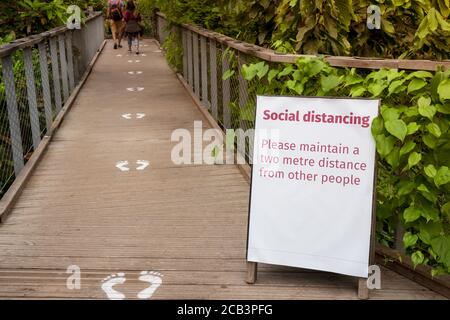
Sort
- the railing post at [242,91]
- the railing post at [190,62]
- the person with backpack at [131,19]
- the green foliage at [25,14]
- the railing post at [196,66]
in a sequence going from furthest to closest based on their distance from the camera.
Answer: the person with backpack at [131,19]
the railing post at [190,62]
the railing post at [196,66]
the green foliage at [25,14]
the railing post at [242,91]

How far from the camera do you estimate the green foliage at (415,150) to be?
9.89 ft

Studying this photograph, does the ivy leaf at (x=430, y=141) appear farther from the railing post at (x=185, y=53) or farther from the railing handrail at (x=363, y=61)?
the railing post at (x=185, y=53)

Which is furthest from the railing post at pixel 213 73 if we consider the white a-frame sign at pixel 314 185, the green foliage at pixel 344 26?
the white a-frame sign at pixel 314 185

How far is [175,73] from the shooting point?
14.3 meters

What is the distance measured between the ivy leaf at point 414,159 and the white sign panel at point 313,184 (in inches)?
7.9

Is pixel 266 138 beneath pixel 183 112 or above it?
above

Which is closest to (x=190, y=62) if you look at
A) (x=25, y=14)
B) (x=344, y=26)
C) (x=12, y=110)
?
(x=25, y=14)

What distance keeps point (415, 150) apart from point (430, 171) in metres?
0.18

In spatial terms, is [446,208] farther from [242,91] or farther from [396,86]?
[242,91]

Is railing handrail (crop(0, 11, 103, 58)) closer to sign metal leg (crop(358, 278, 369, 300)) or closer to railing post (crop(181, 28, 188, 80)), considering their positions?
sign metal leg (crop(358, 278, 369, 300))
